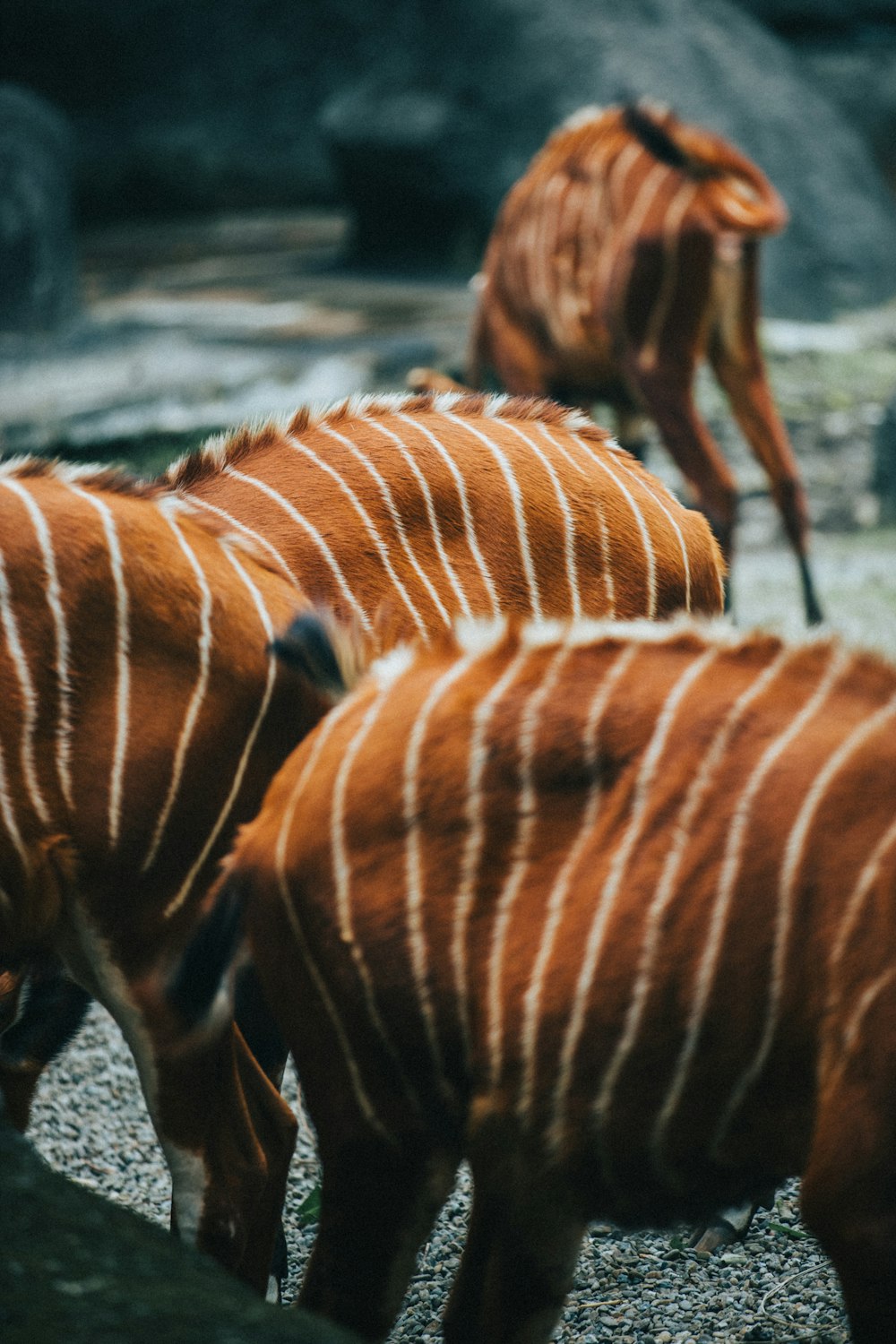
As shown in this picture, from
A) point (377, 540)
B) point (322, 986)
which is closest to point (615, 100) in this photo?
point (377, 540)

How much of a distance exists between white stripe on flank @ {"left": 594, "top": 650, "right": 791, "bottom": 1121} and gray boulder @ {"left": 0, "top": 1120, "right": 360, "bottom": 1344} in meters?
0.38

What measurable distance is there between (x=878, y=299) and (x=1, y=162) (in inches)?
183

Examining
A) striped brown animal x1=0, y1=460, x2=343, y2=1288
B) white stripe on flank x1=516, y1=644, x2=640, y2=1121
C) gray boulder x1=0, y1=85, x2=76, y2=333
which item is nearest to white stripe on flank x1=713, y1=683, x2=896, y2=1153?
white stripe on flank x1=516, y1=644, x2=640, y2=1121

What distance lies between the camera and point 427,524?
2.58 meters

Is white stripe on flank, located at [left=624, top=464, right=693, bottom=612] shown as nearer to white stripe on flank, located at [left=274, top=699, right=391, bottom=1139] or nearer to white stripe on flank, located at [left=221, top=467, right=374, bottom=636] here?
white stripe on flank, located at [left=221, top=467, right=374, bottom=636]

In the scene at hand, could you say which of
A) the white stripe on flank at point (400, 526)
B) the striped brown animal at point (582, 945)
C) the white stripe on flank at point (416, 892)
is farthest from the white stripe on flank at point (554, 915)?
the white stripe on flank at point (400, 526)

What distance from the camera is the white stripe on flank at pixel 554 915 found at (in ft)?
5.29

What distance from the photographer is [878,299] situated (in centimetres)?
822

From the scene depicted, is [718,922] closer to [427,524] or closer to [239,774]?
[239,774]

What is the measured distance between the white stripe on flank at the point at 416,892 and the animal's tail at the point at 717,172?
3970 millimetres

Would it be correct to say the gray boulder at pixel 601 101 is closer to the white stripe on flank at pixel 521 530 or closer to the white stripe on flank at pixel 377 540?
the white stripe on flank at pixel 521 530

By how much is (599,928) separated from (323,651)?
543 millimetres

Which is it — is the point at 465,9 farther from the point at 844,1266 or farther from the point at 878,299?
the point at 844,1266

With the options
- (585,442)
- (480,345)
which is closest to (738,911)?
(585,442)
